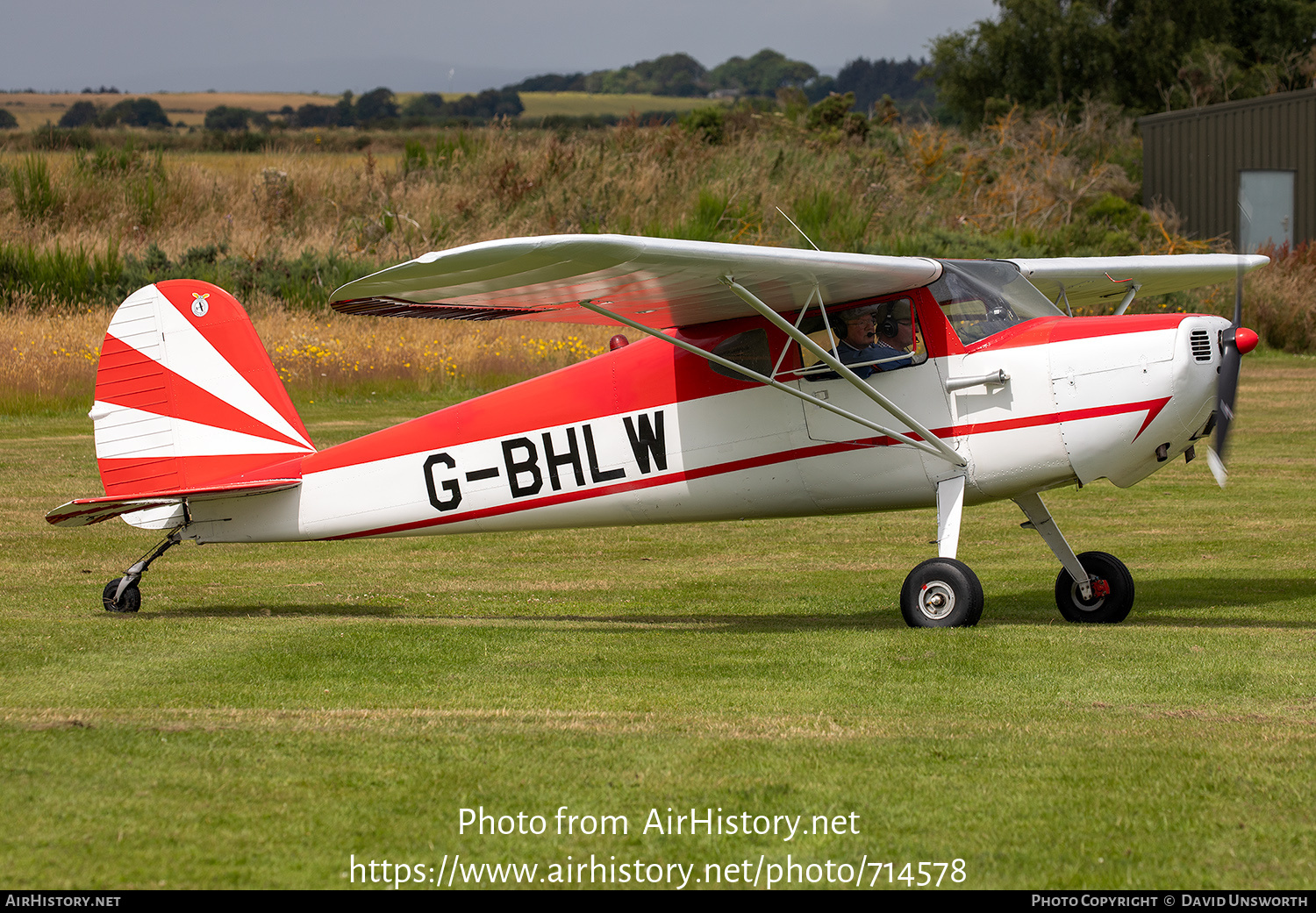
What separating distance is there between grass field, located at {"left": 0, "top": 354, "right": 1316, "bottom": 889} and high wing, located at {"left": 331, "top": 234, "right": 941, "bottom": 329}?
209 cm

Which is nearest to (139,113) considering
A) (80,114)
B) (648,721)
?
(80,114)

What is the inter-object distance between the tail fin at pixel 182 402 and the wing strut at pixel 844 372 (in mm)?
3736

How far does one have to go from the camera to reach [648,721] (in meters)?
5.65

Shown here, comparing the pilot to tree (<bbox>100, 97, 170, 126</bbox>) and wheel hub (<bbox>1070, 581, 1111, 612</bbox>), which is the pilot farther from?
tree (<bbox>100, 97, 170, 126</bbox>)

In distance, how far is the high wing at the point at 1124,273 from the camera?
9273 mm

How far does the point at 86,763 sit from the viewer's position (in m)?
4.83

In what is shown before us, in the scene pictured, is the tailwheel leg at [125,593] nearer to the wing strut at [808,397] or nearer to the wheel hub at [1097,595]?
the wing strut at [808,397]

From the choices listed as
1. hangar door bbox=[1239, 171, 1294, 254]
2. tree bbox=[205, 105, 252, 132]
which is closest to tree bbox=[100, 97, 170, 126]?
tree bbox=[205, 105, 252, 132]

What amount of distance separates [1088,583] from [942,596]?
1.44 meters

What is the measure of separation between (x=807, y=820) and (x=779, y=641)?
3415 mm

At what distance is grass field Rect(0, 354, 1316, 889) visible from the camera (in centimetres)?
403

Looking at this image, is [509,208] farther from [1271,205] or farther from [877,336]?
[877,336]

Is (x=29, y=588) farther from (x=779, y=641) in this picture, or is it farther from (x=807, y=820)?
→ (x=807, y=820)

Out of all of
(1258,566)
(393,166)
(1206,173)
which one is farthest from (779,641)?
(1206,173)
